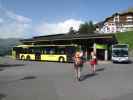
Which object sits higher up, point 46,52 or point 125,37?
point 125,37

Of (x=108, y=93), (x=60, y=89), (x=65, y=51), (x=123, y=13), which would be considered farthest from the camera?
(x=123, y=13)

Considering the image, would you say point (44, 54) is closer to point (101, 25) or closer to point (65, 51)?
point (65, 51)

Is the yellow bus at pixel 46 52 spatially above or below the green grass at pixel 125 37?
below

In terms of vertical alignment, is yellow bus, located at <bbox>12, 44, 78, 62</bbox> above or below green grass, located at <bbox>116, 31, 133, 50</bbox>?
below

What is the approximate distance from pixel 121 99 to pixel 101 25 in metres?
102

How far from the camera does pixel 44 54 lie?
1740 inches

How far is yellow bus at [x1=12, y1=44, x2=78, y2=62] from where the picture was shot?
40953 mm

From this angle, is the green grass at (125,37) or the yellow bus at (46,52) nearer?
the yellow bus at (46,52)

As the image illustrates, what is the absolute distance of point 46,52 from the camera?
144 ft

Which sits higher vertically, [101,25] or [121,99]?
[101,25]

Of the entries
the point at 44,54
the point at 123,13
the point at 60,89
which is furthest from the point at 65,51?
the point at 123,13

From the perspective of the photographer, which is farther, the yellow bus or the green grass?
the green grass

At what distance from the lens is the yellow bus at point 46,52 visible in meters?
41.0

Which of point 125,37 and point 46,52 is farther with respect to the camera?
point 125,37
